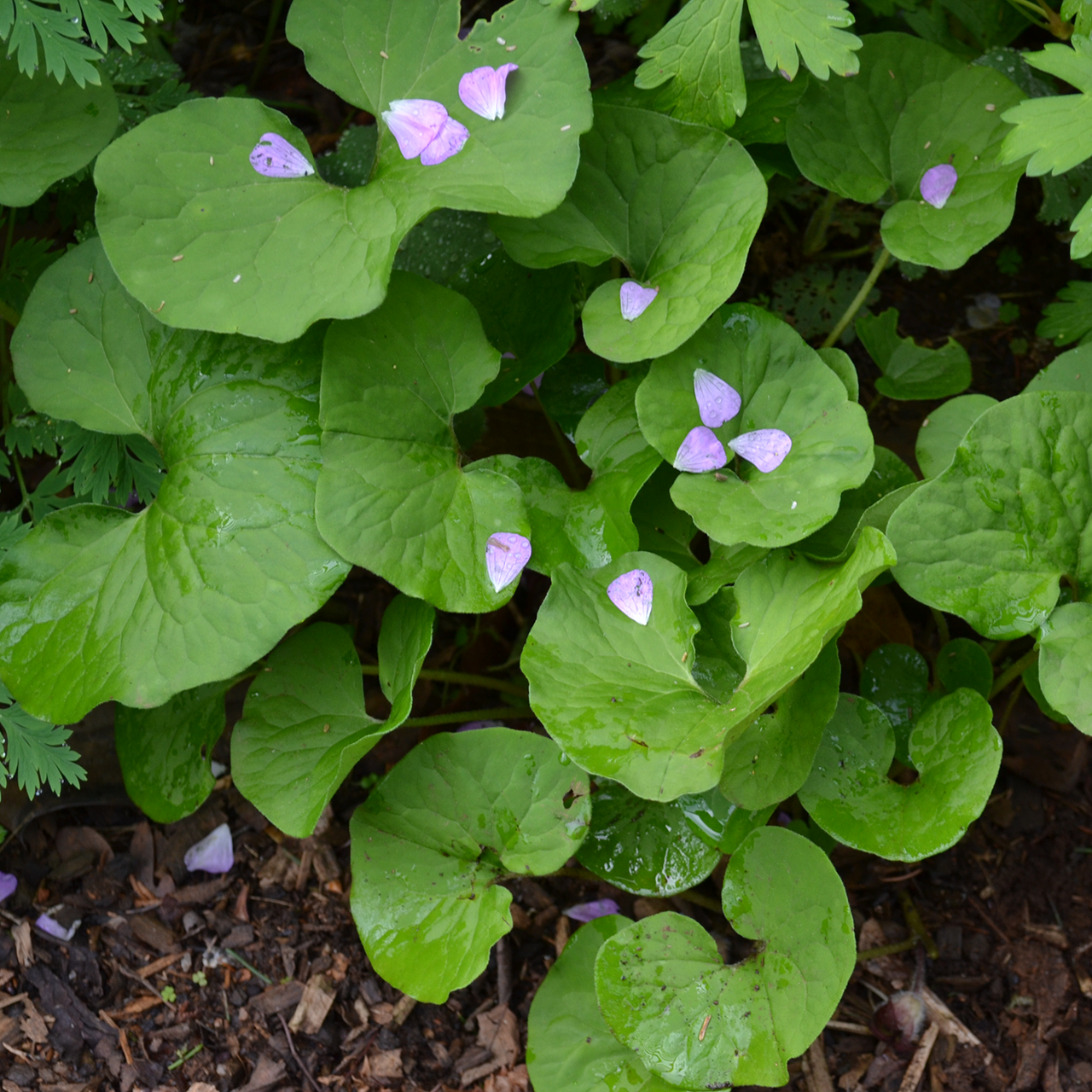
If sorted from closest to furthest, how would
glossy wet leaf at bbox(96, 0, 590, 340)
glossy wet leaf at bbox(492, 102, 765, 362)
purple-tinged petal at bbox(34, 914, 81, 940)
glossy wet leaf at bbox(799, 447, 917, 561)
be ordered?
glossy wet leaf at bbox(96, 0, 590, 340), glossy wet leaf at bbox(492, 102, 765, 362), glossy wet leaf at bbox(799, 447, 917, 561), purple-tinged petal at bbox(34, 914, 81, 940)

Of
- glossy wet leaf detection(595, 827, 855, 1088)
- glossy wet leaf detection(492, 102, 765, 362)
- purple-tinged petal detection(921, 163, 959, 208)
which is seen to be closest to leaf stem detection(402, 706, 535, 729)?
glossy wet leaf detection(595, 827, 855, 1088)

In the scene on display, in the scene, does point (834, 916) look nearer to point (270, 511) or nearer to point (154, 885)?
point (270, 511)

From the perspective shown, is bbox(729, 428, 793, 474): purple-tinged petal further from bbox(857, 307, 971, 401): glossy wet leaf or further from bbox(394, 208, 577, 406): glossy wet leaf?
bbox(857, 307, 971, 401): glossy wet leaf

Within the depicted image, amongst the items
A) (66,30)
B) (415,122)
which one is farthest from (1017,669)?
(66,30)

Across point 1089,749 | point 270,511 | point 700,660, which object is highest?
point 270,511

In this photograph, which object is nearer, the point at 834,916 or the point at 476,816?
the point at 834,916

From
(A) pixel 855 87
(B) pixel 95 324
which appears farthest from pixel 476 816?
(A) pixel 855 87
